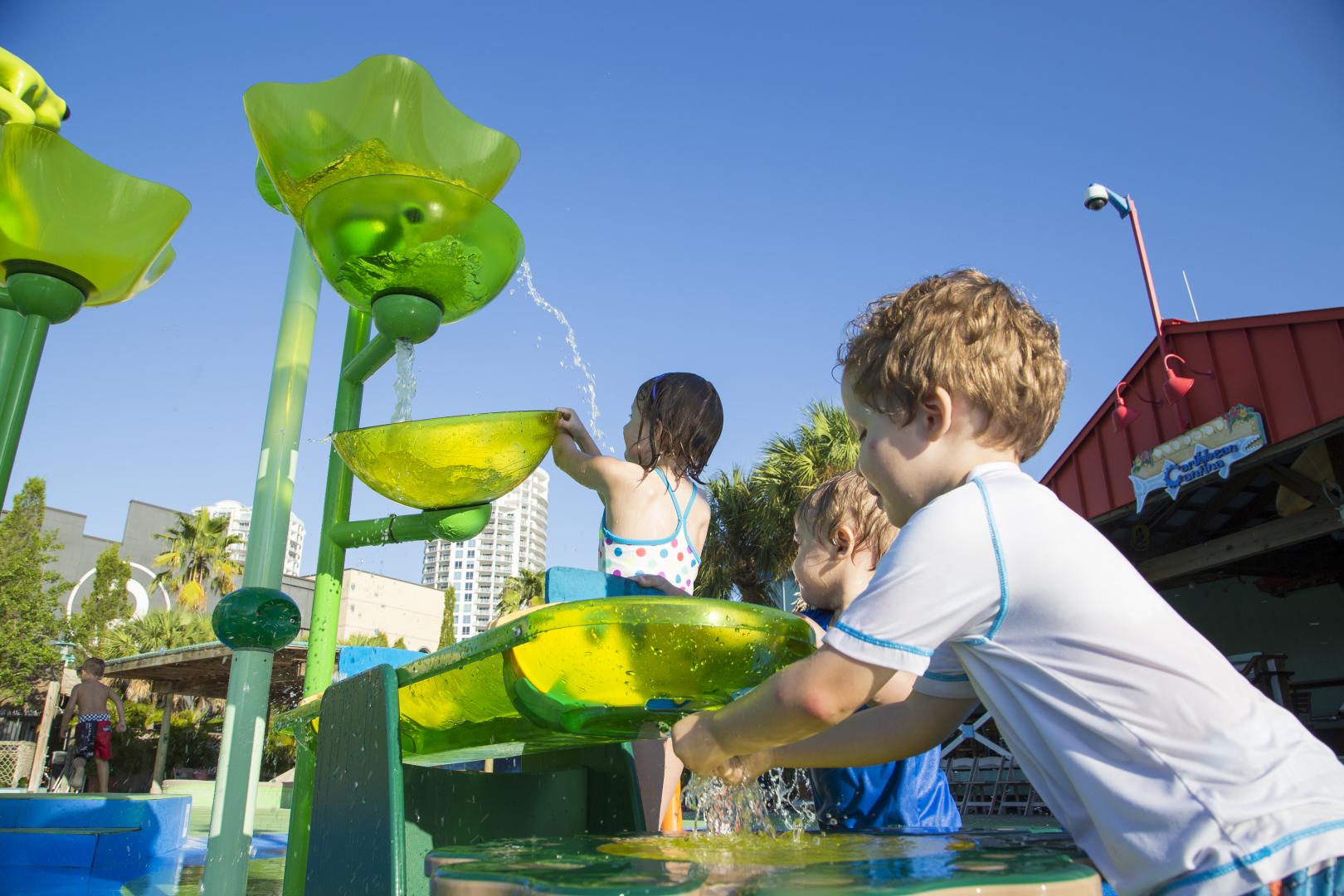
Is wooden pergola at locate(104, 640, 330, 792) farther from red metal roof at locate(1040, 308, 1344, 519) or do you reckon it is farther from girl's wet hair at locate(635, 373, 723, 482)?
girl's wet hair at locate(635, 373, 723, 482)

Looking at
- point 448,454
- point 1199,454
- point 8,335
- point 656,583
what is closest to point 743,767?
point 448,454

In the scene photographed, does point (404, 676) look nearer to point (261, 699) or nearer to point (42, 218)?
point (261, 699)

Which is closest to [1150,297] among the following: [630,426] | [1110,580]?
[630,426]

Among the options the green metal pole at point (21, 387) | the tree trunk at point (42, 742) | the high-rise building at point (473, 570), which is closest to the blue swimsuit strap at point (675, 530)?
the green metal pole at point (21, 387)

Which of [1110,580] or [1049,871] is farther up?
[1110,580]

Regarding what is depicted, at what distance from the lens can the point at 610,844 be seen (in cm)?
100

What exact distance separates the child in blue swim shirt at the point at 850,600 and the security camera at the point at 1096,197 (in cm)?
790

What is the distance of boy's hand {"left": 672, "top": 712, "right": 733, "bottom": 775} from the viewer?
97 centimetres

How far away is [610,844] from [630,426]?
5.81ft

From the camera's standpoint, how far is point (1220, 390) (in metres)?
7.32

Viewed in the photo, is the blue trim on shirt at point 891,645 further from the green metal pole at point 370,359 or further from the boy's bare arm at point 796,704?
the green metal pole at point 370,359

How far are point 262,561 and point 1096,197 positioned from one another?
8781 mm

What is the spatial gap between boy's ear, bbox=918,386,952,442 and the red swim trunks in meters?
10.7

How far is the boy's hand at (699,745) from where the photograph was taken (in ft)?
3.19
